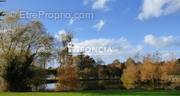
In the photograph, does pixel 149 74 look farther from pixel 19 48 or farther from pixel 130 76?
pixel 19 48

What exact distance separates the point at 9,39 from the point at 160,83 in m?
28.6

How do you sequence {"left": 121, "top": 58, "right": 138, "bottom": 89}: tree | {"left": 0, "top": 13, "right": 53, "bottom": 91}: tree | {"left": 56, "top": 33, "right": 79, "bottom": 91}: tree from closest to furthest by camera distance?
{"left": 0, "top": 13, "right": 53, "bottom": 91}: tree < {"left": 56, "top": 33, "right": 79, "bottom": 91}: tree < {"left": 121, "top": 58, "right": 138, "bottom": 89}: tree

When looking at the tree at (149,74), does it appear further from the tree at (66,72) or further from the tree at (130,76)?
the tree at (66,72)

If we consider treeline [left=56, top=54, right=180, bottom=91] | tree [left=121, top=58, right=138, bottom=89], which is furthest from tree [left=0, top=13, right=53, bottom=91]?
tree [left=121, top=58, right=138, bottom=89]

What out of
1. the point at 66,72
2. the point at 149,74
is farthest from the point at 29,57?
the point at 149,74

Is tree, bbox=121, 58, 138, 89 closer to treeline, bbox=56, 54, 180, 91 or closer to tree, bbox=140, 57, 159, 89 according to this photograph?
treeline, bbox=56, 54, 180, 91

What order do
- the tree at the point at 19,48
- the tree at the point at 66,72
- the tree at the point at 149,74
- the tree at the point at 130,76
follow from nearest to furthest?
the tree at the point at 19,48, the tree at the point at 66,72, the tree at the point at 130,76, the tree at the point at 149,74

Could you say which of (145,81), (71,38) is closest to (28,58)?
(71,38)

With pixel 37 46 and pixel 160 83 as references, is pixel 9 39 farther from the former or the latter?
pixel 160 83

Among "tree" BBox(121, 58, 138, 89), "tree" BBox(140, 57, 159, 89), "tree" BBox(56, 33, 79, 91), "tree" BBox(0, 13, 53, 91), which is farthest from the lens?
"tree" BBox(140, 57, 159, 89)

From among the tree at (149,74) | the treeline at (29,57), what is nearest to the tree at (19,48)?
the treeline at (29,57)

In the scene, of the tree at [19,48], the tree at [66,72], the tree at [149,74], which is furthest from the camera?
the tree at [149,74]

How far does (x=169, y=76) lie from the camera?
218 feet

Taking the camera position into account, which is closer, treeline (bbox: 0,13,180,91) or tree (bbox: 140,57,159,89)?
treeline (bbox: 0,13,180,91)
